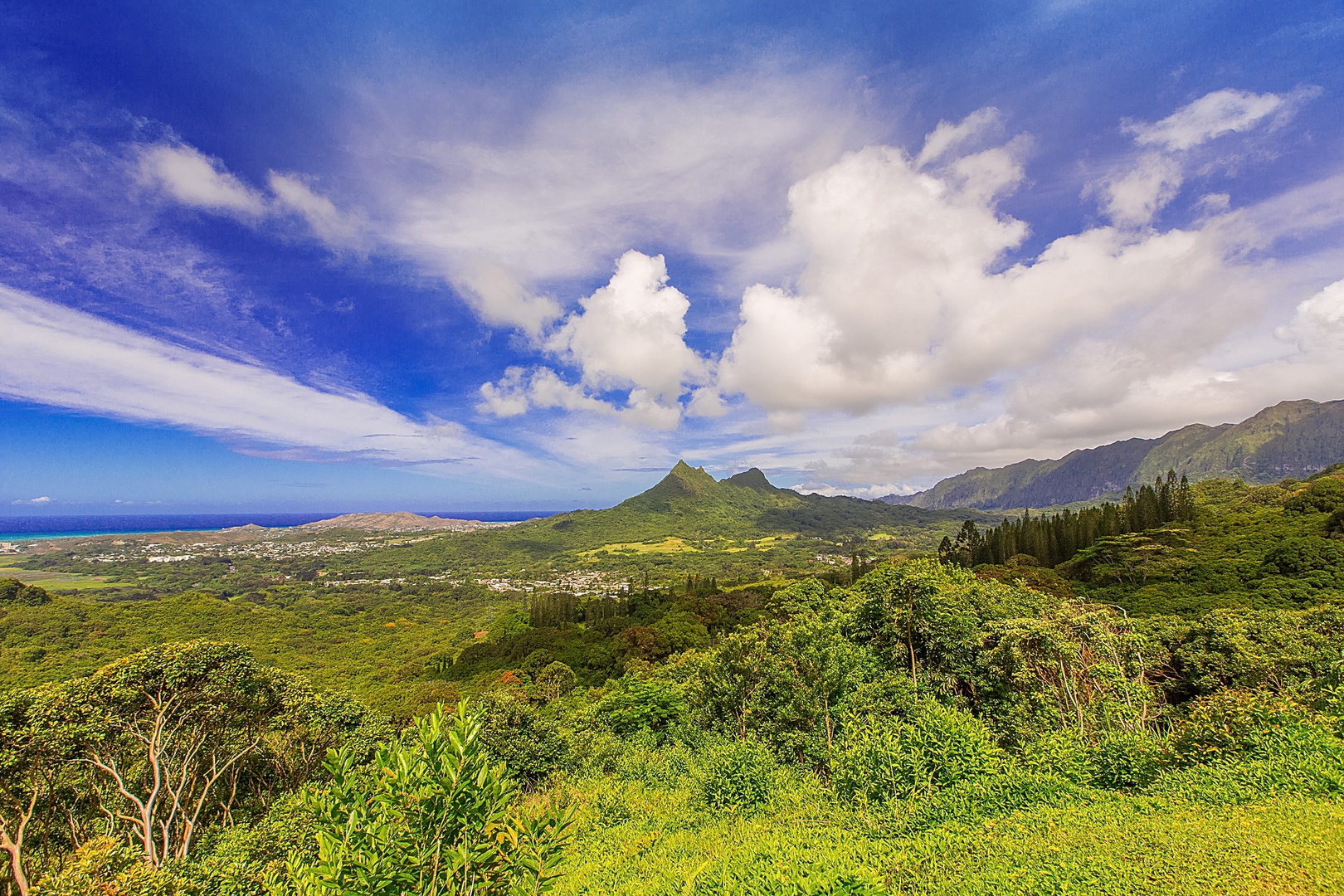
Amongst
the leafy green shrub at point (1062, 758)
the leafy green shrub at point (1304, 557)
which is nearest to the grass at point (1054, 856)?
the leafy green shrub at point (1062, 758)

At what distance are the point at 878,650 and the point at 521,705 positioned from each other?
22868mm

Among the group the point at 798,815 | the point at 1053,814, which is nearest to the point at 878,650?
the point at 798,815

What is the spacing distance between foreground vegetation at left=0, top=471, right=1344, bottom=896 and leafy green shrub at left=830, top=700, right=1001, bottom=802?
0.22 ft

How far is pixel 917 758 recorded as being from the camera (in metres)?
13.1

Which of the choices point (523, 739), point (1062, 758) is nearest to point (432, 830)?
point (1062, 758)

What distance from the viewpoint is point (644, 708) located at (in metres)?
39.5

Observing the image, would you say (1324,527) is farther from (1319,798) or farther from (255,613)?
(255,613)

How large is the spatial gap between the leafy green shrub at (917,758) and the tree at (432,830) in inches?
470

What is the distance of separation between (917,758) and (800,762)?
14025 mm

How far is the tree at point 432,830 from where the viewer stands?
4.28 m

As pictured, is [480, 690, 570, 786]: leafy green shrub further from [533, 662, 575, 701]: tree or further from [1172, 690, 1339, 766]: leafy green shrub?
[1172, 690, 1339, 766]: leafy green shrub

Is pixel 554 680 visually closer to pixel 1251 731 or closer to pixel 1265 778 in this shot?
pixel 1251 731

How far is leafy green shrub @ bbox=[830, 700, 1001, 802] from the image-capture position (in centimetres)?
1288

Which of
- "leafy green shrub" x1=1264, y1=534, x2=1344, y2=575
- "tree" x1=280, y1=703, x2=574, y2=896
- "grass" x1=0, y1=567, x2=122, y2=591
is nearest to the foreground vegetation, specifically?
"tree" x1=280, y1=703, x2=574, y2=896
